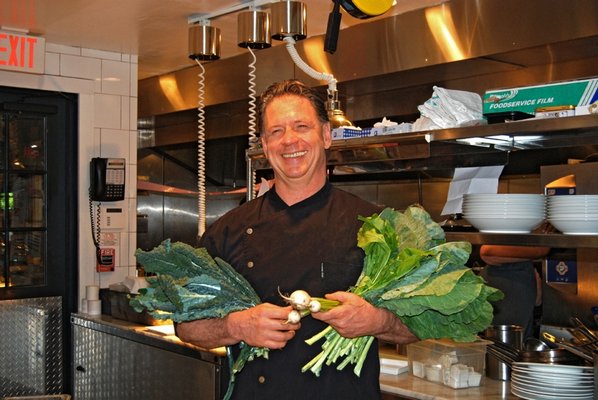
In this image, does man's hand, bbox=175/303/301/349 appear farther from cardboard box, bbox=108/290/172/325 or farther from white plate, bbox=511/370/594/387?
cardboard box, bbox=108/290/172/325

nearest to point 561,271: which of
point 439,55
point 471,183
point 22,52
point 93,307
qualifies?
point 439,55

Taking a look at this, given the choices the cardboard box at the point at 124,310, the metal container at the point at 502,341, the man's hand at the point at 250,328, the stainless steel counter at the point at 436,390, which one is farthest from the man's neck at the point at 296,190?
the cardboard box at the point at 124,310

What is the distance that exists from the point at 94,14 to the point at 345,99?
1.67 m

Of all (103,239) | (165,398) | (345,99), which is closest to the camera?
(165,398)

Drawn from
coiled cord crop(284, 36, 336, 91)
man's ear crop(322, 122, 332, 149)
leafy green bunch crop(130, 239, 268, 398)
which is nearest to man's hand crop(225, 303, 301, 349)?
leafy green bunch crop(130, 239, 268, 398)

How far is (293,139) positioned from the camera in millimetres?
2289

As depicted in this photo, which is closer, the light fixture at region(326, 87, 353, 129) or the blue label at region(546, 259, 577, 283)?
the light fixture at region(326, 87, 353, 129)

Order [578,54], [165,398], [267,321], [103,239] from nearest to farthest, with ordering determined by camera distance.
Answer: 1. [267,321]
2. [578,54]
3. [165,398]
4. [103,239]

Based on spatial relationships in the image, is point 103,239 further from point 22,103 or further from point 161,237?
point 161,237

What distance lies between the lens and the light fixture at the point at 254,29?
13.5ft

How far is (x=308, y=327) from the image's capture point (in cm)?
228

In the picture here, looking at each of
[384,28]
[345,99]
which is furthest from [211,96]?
[384,28]

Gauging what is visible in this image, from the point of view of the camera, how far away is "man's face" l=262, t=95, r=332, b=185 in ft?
7.55

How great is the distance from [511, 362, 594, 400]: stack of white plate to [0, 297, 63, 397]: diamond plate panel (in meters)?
3.62
